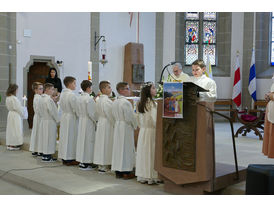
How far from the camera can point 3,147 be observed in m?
8.40

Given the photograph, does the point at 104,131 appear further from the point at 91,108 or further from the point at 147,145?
the point at 147,145

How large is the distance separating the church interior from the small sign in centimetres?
7

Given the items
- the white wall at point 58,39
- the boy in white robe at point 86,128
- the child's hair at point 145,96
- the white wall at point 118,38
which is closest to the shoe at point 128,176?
the boy in white robe at point 86,128

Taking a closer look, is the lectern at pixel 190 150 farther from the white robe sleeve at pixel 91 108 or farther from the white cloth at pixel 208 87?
the white robe sleeve at pixel 91 108

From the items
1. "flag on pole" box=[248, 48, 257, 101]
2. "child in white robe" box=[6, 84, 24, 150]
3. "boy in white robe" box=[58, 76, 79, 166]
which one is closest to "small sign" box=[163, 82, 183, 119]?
"boy in white robe" box=[58, 76, 79, 166]

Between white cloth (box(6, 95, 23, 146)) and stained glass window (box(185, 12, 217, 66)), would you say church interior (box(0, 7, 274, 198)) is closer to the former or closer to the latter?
stained glass window (box(185, 12, 217, 66))

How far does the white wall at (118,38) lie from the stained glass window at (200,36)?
5.99 ft

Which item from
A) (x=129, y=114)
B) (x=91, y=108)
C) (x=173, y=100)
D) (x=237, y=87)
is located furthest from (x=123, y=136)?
(x=237, y=87)

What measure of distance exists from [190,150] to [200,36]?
10274 millimetres

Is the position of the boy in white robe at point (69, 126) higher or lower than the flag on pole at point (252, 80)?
lower

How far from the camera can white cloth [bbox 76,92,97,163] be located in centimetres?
585

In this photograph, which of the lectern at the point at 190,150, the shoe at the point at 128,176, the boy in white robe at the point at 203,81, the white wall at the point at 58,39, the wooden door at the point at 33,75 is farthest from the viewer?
the wooden door at the point at 33,75

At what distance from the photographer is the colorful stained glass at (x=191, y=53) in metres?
13.6

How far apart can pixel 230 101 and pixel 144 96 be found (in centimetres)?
894
